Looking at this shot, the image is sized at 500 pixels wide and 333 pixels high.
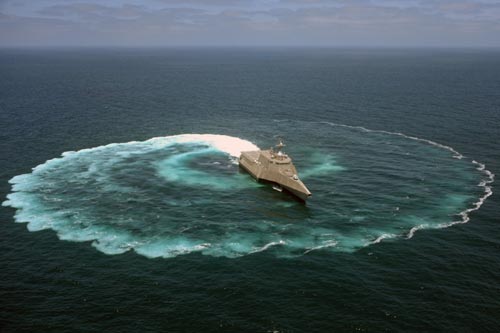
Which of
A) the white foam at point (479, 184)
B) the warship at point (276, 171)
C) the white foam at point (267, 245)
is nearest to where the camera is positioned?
the white foam at point (267, 245)

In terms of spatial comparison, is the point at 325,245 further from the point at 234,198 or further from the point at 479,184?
the point at 479,184

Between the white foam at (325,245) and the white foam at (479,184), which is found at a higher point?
the white foam at (479,184)

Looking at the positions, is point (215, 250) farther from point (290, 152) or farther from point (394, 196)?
point (290, 152)

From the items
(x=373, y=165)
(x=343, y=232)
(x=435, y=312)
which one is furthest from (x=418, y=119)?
(x=435, y=312)

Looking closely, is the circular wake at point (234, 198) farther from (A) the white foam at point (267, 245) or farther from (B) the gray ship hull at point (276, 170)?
(B) the gray ship hull at point (276, 170)

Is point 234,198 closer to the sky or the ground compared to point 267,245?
closer to the sky

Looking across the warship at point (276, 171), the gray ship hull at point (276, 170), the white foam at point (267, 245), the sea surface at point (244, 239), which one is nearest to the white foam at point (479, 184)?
the sea surface at point (244, 239)

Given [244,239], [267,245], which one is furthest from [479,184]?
[244,239]
